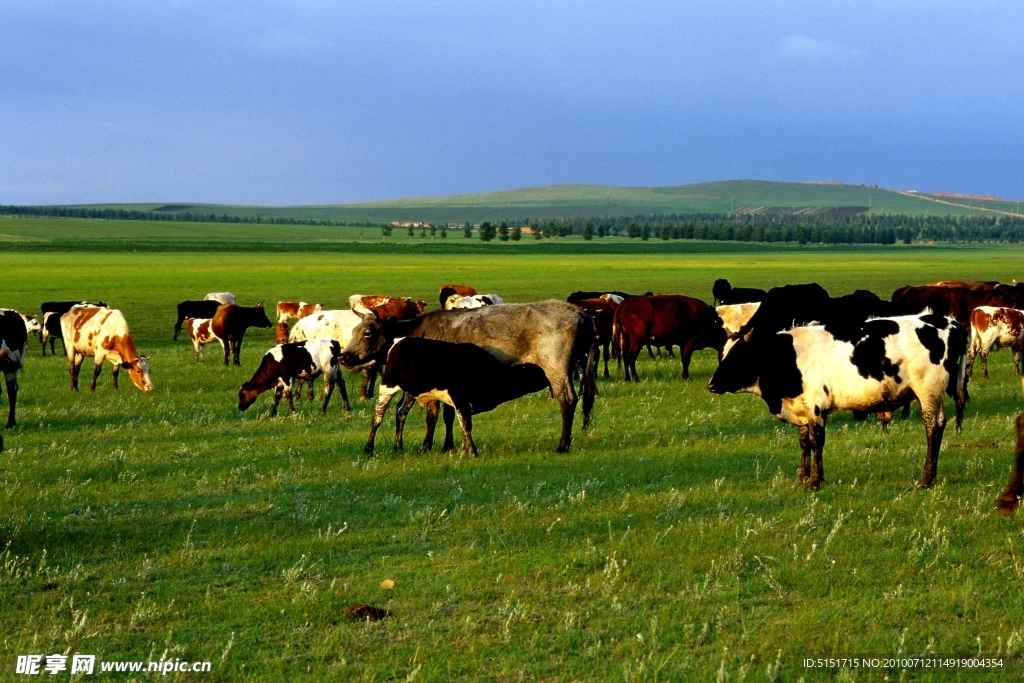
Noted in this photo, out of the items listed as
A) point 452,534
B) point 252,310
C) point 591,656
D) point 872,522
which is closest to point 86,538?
point 452,534

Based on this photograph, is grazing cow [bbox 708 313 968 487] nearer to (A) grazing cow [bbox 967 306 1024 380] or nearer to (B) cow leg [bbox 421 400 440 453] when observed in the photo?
(B) cow leg [bbox 421 400 440 453]

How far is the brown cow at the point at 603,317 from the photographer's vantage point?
927 inches

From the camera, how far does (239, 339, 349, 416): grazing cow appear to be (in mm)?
18625

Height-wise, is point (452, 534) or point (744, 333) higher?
point (744, 333)

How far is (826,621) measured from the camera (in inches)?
291

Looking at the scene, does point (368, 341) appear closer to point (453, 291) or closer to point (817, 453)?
point (817, 453)

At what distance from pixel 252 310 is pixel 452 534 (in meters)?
22.9

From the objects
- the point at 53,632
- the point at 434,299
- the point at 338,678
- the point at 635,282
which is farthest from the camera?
the point at 635,282

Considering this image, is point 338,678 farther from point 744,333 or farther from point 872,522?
point 744,333

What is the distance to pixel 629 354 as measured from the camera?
75.6ft

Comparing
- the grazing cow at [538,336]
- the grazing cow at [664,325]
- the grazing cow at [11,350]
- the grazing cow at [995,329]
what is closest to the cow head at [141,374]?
the grazing cow at [11,350]

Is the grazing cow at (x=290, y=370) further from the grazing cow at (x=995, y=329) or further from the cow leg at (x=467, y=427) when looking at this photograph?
the grazing cow at (x=995, y=329)

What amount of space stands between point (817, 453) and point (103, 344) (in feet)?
47.5

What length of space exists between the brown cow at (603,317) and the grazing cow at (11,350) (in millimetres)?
10567
